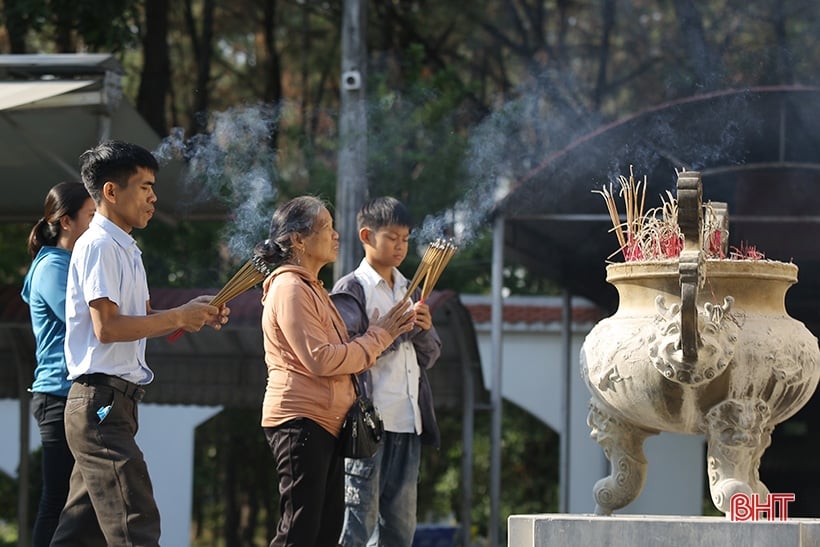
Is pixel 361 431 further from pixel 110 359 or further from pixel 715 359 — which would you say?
pixel 715 359

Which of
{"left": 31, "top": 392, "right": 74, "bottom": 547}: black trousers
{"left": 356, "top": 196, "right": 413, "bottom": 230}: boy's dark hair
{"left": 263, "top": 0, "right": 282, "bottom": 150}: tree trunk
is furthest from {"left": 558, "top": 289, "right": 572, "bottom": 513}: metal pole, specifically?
{"left": 31, "top": 392, "right": 74, "bottom": 547}: black trousers

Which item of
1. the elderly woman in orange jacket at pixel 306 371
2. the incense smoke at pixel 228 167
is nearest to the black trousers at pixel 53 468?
the elderly woman in orange jacket at pixel 306 371

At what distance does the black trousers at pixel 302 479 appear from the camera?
11.1 feet

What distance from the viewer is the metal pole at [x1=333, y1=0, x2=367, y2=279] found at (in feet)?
24.1

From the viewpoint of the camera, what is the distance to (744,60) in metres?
11.1

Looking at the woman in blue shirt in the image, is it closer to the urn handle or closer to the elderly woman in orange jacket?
the elderly woman in orange jacket

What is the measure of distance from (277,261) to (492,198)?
15.7ft

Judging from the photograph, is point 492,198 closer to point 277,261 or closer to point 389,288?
point 389,288

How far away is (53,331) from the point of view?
12.4ft

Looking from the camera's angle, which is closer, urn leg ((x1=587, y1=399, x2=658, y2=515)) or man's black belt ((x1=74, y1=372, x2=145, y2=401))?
man's black belt ((x1=74, y1=372, x2=145, y2=401))

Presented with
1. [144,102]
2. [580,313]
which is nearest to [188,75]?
[144,102]

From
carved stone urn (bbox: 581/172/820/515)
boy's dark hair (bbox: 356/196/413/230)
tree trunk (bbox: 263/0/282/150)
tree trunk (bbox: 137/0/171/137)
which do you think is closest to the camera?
carved stone urn (bbox: 581/172/820/515)

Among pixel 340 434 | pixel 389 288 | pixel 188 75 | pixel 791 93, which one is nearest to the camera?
pixel 340 434

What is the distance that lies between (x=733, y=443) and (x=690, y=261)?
0.59m
